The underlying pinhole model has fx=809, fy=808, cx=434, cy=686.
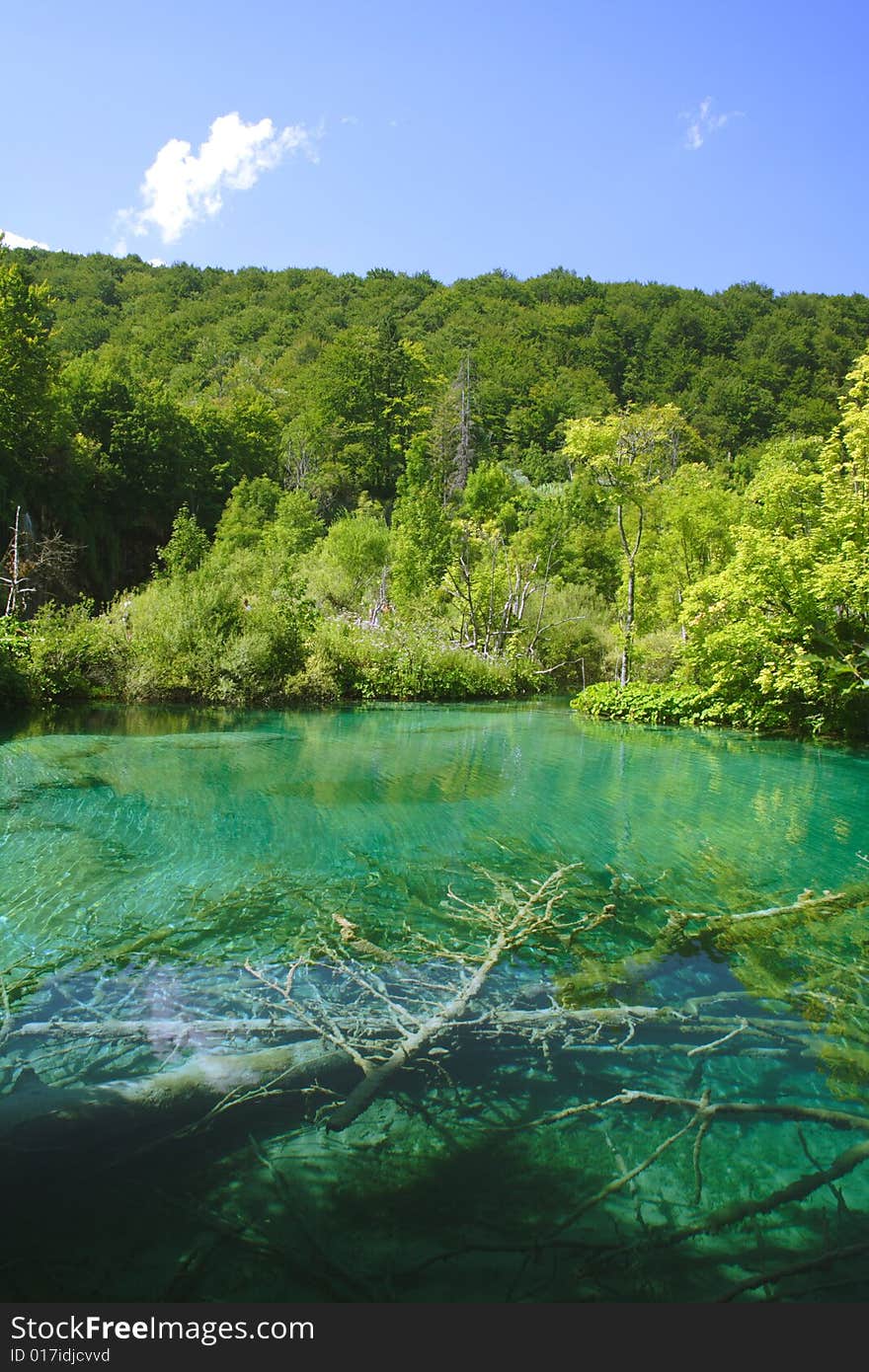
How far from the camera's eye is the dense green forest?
16484mm

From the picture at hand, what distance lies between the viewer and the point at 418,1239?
2.47 meters

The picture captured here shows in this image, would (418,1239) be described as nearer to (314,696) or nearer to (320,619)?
(314,696)

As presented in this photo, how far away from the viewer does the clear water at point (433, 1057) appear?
2412mm

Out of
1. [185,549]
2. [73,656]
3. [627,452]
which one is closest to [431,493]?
[185,549]

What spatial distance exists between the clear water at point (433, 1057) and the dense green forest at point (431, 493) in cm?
865

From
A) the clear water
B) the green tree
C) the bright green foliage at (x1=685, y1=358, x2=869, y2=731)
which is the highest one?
the green tree

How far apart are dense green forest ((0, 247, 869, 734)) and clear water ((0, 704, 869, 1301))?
8652mm

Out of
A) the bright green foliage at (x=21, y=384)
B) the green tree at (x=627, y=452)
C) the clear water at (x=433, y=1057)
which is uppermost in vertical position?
the bright green foliage at (x=21, y=384)

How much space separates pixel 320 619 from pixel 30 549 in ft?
35.7

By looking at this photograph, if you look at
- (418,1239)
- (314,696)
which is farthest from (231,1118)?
(314,696)

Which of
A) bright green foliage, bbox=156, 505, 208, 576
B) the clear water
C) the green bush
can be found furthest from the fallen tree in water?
bright green foliage, bbox=156, 505, 208, 576

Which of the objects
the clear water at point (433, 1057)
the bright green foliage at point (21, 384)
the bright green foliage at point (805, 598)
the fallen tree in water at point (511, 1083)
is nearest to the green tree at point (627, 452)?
the bright green foliage at point (805, 598)

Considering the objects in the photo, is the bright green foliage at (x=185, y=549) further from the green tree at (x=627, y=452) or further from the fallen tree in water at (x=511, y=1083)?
the fallen tree in water at (x=511, y=1083)

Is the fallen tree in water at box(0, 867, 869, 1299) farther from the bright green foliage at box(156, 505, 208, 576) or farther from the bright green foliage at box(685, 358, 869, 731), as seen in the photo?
the bright green foliage at box(156, 505, 208, 576)
